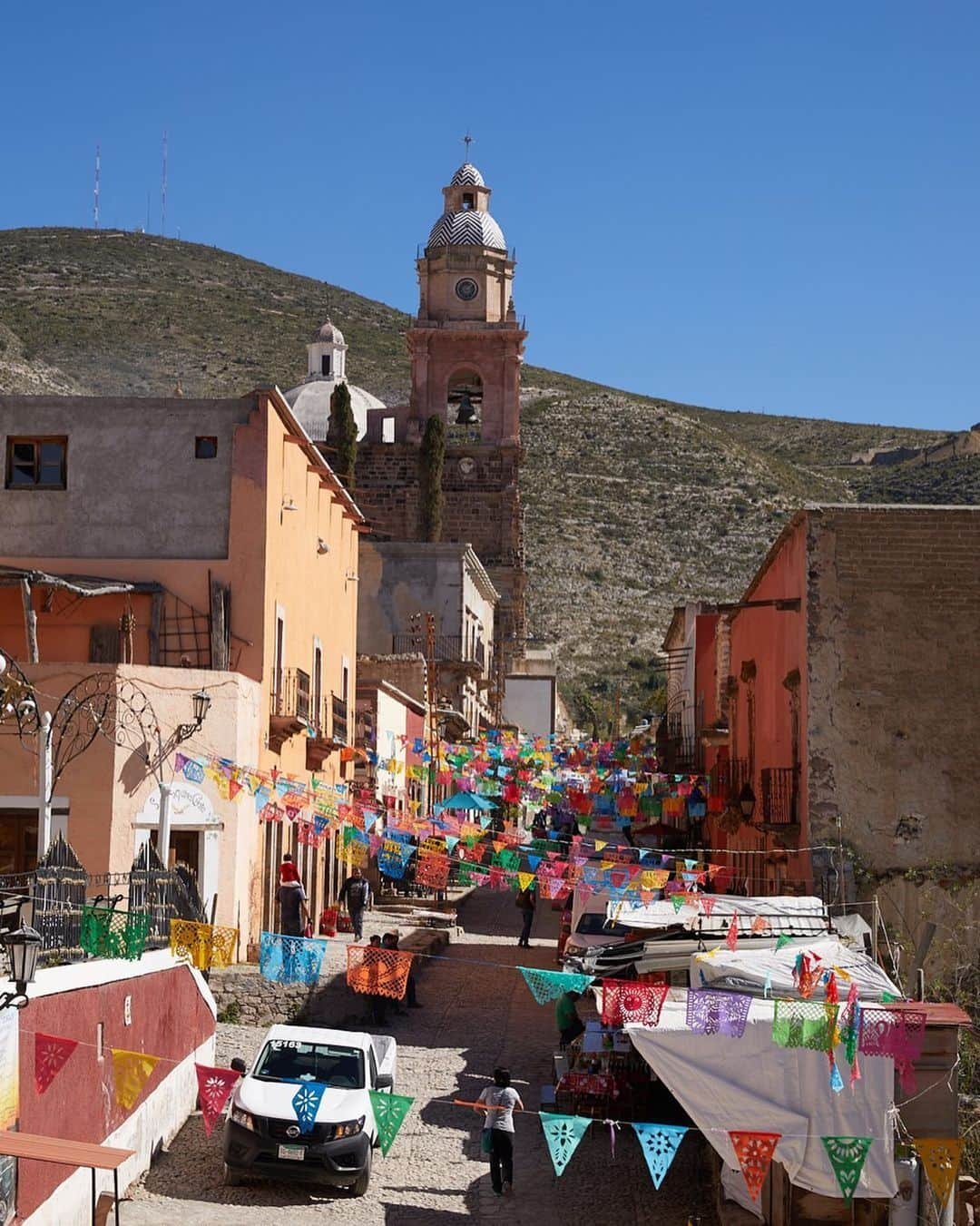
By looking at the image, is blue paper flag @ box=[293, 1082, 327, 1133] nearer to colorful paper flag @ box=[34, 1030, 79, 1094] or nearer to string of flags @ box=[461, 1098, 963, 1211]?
string of flags @ box=[461, 1098, 963, 1211]

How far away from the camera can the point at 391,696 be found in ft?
134

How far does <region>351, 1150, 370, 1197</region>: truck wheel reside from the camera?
51.9 feet

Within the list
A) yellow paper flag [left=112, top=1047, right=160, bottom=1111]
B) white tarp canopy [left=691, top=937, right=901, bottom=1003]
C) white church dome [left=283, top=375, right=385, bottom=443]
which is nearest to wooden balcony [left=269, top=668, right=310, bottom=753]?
white tarp canopy [left=691, top=937, right=901, bottom=1003]

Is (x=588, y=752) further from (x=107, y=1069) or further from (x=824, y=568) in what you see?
(x=107, y=1069)

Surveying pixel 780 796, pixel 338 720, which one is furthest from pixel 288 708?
pixel 780 796

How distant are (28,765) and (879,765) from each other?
11.3 metres

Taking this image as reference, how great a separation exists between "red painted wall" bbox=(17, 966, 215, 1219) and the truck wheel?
2.07 meters

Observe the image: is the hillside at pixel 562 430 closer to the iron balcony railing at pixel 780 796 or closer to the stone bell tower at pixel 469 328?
the stone bell tower at pixel 469 328

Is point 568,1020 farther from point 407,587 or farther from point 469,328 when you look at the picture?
point 469,328

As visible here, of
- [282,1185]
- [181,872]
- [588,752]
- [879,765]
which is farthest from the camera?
[588,752]

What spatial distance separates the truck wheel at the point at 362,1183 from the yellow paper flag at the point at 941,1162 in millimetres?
4825

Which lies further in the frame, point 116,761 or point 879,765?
point 879,765

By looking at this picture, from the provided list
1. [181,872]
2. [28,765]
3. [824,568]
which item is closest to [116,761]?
[28,765]

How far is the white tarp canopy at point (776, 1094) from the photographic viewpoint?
584 inches
